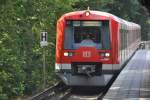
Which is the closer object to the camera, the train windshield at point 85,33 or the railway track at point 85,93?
the railway track at point 85,93

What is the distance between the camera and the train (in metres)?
19.5

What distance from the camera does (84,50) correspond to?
63.7 ft

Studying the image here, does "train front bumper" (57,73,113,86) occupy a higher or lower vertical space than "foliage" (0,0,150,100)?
lower

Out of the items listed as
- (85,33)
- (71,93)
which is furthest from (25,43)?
(85,33)

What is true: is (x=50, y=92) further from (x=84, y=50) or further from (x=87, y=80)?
(x=84, y=50)

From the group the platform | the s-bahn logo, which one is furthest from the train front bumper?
the s-bahn logo

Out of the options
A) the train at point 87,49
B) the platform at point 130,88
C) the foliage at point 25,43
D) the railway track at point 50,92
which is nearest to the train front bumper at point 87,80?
the train at point 87,49

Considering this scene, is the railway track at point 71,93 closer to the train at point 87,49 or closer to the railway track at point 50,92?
the railway track at point 50,92

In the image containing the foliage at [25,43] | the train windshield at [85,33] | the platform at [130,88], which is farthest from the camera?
the train windshield at [85,33]

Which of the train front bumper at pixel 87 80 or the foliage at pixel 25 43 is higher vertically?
the foliage at pixel 25 43

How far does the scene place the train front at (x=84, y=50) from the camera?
63.9ft

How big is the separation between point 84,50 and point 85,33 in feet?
2.49

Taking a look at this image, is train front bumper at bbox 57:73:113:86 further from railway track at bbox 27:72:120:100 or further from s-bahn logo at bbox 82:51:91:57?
s-bahn logo at bbox 82:51:91:57

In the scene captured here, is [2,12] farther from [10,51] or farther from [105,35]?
[105,35]
